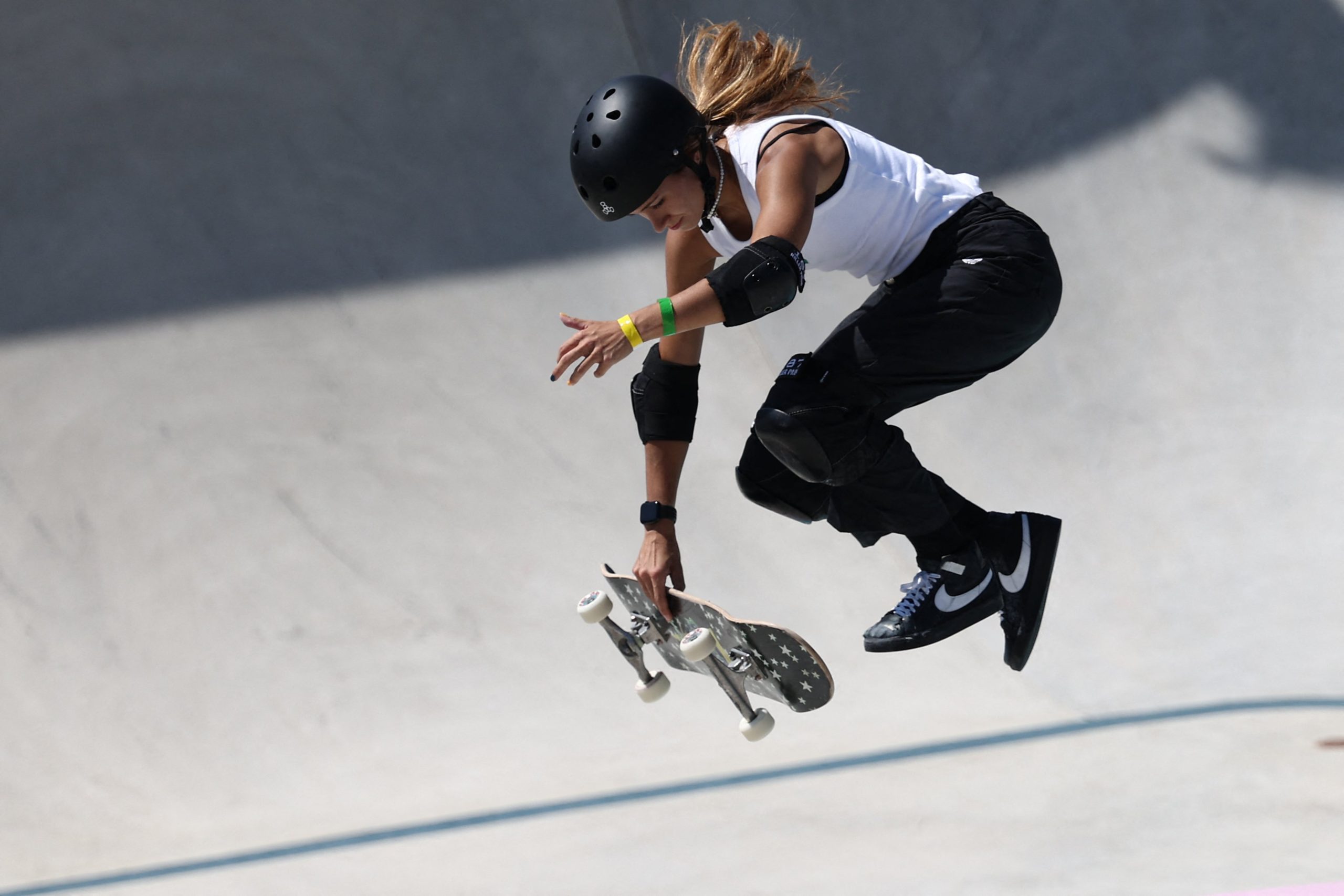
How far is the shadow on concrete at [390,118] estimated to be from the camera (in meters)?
6.67

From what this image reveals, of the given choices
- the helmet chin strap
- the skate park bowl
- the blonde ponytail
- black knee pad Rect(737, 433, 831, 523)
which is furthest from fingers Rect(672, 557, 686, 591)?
the blonde ponytail

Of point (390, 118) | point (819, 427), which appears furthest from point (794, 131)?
point (390, 118)

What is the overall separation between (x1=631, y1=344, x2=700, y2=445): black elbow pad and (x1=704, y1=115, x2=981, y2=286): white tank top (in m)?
0.43

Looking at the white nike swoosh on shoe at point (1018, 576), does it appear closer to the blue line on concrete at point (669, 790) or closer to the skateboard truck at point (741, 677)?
the skateboard truck at point (741, 677)

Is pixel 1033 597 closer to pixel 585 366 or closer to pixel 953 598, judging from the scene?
pixel 953 598

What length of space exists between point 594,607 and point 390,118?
4932 mm

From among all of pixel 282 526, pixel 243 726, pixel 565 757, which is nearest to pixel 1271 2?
pixel 565 757

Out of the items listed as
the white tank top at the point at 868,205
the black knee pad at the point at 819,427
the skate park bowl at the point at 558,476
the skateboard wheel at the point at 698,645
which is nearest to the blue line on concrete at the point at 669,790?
the skate park bowl at the point at 558,476

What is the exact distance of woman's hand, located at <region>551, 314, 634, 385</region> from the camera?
2451 mm

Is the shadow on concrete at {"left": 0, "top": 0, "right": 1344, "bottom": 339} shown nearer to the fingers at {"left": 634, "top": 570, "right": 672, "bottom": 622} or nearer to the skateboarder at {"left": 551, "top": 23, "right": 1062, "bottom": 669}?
the fingers at {"left": 634, "top": 570, "right": 672, "bottom": 622}

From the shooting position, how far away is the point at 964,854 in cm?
343

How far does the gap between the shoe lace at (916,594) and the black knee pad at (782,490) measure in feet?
1.09

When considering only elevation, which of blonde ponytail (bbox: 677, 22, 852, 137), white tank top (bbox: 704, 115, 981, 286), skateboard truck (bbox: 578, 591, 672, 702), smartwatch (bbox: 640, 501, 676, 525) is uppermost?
blonde ponytail (bbox: 677, 22, 852, 137)

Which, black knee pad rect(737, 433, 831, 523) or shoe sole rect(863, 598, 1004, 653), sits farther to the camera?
black knee pad rect(737, 433, 831, 523)
